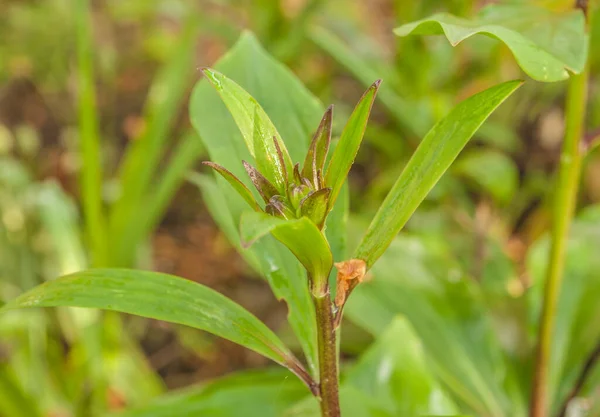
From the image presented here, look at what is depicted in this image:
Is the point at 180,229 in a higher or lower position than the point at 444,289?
higher

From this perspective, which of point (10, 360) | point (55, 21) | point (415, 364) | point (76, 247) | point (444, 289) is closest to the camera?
point (415, 364)

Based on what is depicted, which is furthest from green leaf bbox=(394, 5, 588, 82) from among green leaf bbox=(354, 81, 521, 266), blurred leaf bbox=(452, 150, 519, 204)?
blurred leaf bbox=(452, 150, 519, 204)

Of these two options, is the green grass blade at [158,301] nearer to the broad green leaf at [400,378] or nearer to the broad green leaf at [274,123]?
the broad green leaf at [274,123]

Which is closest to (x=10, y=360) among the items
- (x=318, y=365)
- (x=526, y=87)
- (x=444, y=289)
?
(x=444, y=289)

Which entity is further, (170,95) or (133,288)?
(170,95)

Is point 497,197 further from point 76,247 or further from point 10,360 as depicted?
point 10,360

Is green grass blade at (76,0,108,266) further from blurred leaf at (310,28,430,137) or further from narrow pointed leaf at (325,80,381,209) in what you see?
narrow pointed leaf at (325,80,381,209)
